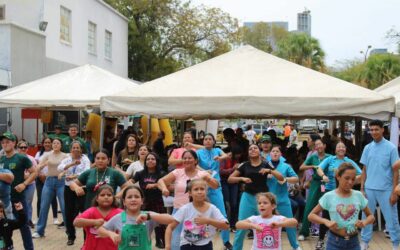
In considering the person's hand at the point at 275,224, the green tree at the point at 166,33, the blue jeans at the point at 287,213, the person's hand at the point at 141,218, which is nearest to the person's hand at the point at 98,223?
the person's hand at the point at 141,218

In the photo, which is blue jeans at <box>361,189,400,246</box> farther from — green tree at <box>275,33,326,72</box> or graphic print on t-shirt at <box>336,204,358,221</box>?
green tree at <box>275,33,326,72</box>

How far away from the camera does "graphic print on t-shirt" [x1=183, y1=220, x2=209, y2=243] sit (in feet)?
19.5

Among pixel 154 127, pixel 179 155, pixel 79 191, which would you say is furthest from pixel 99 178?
pixel 154 127

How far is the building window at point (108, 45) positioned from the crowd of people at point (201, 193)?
1903 cm

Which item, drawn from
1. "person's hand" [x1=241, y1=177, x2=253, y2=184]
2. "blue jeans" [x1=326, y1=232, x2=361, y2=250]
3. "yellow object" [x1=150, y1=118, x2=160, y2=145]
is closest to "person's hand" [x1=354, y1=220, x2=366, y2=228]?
"blue jeans" [x1=326, y1=232, x2=361, y2=250]

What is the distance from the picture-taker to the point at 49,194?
33.0 feet

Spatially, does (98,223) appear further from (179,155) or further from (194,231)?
(179,155)

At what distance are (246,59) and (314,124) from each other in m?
43.0

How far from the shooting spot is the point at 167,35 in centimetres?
3922

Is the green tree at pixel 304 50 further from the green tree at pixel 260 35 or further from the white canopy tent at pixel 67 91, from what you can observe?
the white canopy tent at pixel 67 91

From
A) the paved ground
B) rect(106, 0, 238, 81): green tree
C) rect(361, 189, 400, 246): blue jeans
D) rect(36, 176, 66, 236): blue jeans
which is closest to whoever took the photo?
rect(361, 189, 400, 246): blue jeans

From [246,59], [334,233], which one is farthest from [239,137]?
[334,233]

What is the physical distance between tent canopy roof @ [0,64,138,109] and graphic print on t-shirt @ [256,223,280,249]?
709cm

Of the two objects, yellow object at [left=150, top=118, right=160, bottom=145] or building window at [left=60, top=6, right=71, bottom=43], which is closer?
yellow object at [left=150, top=118, right=160, bottom=145]
